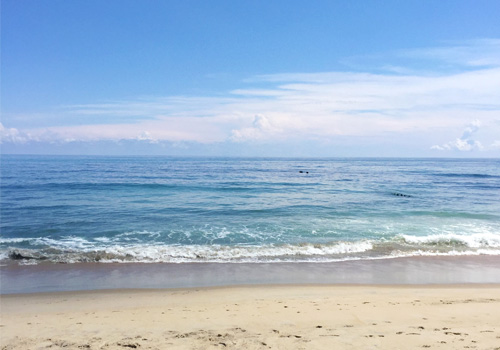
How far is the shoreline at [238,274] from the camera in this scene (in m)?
9.68

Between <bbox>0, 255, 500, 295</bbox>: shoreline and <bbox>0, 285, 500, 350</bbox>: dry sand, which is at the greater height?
<bbox>0, 285, 500, 350</bbox>: dry sand

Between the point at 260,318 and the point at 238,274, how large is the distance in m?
3.81

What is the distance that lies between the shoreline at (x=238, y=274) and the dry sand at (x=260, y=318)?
642 millimetres

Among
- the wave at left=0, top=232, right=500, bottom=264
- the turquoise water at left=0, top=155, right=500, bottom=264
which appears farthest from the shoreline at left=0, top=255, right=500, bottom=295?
the turquoise water at left=0, top=155, right=500, bottom=264

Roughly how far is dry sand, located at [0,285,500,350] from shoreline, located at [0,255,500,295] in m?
0.64

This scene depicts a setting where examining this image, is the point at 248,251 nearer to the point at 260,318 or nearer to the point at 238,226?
the point at 238,226

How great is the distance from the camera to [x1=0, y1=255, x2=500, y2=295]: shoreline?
9.68 m

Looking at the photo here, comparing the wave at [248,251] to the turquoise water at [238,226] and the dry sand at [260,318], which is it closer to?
the turquoise water at [238,226]

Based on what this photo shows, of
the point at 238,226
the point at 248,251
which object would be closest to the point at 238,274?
the point at 248,251

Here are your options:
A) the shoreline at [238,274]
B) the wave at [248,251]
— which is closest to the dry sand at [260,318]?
the shoreline at [238,274]

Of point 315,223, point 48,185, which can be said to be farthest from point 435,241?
point 48,185

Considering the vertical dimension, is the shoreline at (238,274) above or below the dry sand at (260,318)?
below

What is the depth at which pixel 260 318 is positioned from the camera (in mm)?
6852

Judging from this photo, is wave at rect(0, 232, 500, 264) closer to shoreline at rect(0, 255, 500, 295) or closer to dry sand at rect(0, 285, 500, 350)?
shoreline at rect(0, 255, 500, 295)
